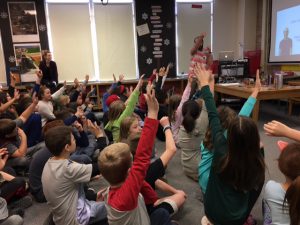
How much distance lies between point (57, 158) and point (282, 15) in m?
5.86

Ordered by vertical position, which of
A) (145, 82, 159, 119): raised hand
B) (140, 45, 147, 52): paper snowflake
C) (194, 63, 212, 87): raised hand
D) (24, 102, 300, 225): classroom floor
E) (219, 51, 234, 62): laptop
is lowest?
(24, 102, 300, 225): classroom floor

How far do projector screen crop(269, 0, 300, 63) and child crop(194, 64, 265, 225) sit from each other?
15.9 feet

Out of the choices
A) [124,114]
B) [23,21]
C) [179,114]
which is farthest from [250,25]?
[124,114]

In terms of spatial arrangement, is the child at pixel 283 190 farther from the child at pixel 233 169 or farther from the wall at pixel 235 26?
the wall at pixel 235 26

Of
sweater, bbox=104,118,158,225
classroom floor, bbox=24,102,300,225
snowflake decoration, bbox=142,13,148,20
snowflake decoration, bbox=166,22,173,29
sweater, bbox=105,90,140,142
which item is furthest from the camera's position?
snowflake decoration, bbox=166,22,173,29

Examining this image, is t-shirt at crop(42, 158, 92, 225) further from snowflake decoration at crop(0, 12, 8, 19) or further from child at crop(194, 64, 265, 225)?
snowflake decoration at crop(0, 12, 8, 19)

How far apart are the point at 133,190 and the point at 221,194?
0.54m

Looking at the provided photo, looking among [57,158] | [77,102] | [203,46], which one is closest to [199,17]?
[203,46]

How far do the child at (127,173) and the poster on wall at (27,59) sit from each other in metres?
5.46

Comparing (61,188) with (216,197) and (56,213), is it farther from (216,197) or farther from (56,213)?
(216,197)

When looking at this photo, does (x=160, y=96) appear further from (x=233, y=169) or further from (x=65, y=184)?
(x=233, y=169)

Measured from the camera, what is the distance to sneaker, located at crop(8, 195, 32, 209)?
7.13 ft

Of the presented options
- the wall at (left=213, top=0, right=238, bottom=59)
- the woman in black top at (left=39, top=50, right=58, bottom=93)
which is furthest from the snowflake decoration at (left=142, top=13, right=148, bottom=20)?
the woman in black top at (left=39, top=50, right=58, bottom=93)

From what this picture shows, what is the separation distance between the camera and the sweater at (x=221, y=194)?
1.39 metres
